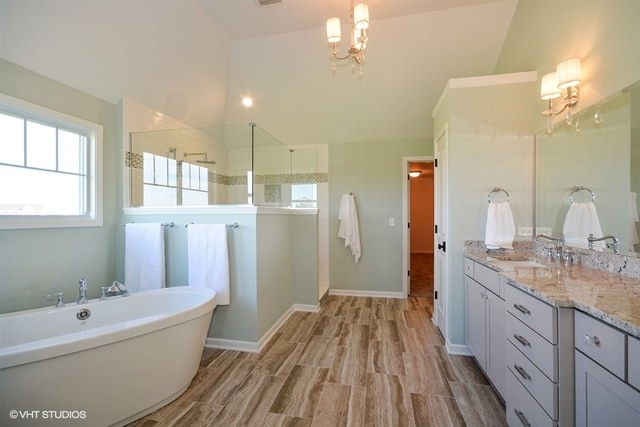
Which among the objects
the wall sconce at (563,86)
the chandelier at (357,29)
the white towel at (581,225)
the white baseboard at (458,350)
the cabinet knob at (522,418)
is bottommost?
the white baseboard at (458,350)

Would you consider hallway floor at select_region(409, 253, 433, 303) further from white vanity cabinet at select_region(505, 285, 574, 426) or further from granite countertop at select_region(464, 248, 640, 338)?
white vanity cabinet at select_region(505, 285, 574, 426)

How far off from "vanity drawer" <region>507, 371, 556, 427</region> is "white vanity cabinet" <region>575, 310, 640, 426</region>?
0.52 ft

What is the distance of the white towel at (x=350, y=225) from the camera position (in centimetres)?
424

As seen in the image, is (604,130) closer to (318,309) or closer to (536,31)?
(536,31)

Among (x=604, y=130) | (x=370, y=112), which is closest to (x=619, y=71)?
(x=604, y=130)

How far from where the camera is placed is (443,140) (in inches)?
110

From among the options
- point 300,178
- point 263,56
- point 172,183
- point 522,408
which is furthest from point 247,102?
point 522,408

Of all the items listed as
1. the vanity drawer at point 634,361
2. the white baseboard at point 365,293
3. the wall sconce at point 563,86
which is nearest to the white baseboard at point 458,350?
the white baseboard at point 365,293

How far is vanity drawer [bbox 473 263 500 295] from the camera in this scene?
6.23 ft

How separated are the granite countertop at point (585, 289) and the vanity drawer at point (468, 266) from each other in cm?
38

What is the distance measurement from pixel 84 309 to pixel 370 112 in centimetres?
386

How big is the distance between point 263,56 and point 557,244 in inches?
146

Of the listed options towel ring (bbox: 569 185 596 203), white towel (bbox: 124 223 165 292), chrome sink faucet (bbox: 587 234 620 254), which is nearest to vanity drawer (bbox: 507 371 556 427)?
chrome sink faucet (bbox: 587 234 620 254)

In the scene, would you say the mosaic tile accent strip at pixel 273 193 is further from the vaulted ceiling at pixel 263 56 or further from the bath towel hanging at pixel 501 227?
the bath towel hanging at pixel 501 227
